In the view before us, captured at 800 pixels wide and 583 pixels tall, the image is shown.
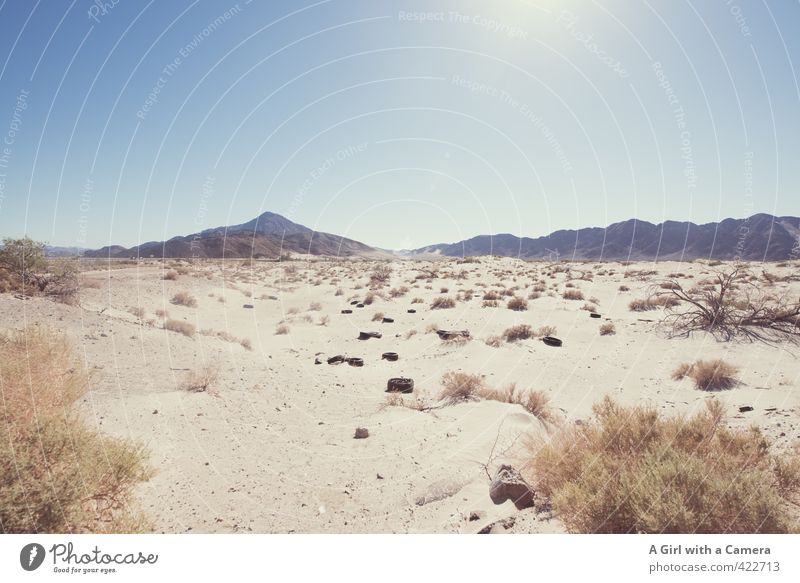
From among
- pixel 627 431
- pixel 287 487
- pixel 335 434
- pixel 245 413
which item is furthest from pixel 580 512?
pixel 245 413

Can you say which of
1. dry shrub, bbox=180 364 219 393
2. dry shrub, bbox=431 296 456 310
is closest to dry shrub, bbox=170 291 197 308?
dry shrub, bbox=431 296 456 310

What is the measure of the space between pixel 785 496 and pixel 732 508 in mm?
894

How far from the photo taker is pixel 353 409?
7977 mm

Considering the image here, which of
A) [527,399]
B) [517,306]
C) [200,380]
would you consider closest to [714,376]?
[527,399]

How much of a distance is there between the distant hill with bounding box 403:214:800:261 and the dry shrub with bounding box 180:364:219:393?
86.9m

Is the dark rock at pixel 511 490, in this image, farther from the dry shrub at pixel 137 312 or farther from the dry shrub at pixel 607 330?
the dry shrub at pixel 137 312

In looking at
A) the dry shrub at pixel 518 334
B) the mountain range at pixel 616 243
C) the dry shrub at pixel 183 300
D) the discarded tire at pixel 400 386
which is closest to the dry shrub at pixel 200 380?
the discarded tire at pixel 400 386

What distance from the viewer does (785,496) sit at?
11.2ft

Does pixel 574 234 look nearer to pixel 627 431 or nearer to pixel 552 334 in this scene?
pixel 552 334

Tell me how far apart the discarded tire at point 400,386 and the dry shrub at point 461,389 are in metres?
0.86

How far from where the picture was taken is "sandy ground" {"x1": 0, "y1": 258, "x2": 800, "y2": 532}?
447 cm

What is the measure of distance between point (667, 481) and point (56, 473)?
5303mm

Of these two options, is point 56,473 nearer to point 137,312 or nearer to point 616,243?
point 137,312
